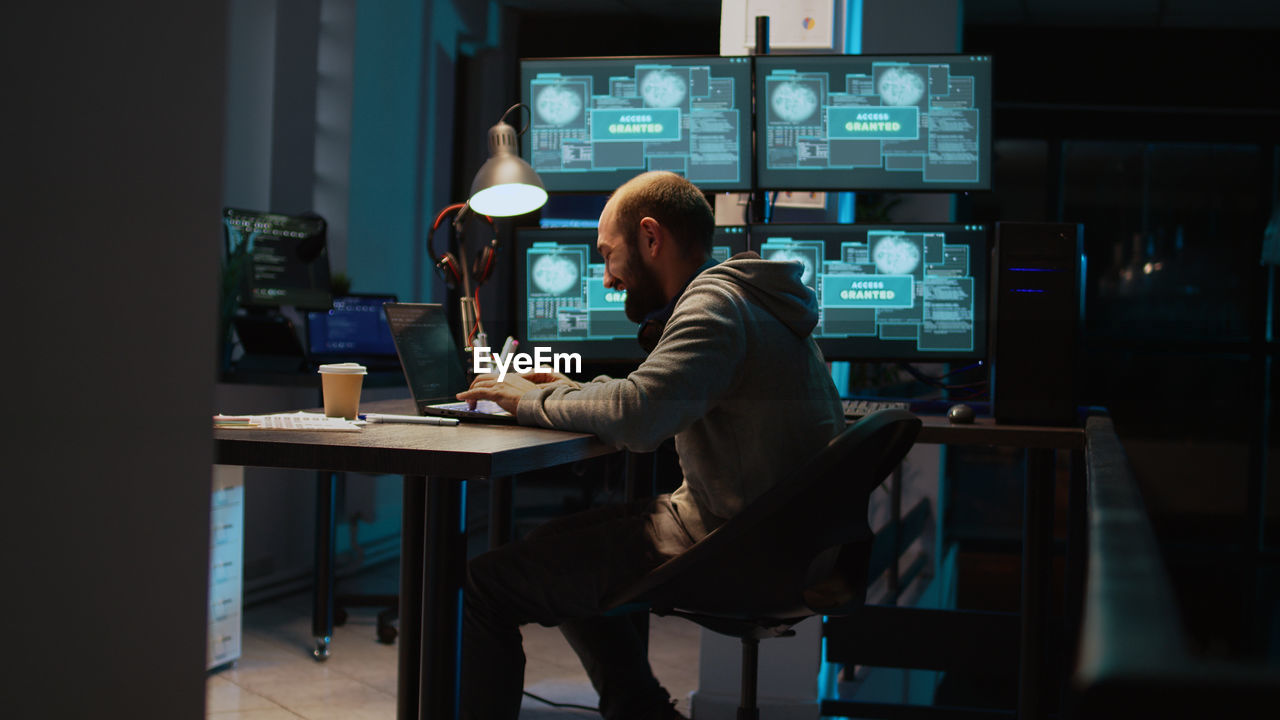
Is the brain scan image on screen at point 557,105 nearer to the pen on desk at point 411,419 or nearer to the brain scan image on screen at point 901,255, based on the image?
the brain scan image on screen at point 901,255

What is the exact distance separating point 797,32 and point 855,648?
1.59 m

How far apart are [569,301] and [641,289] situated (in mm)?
724

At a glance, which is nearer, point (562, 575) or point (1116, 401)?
point (562, 575)

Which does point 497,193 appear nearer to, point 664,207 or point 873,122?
point 664,207

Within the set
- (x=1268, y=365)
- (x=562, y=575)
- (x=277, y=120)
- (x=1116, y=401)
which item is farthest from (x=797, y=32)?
(x=1116, y=401)

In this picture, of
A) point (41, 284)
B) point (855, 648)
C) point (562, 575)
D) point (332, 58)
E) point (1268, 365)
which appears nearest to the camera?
point (41, 284)

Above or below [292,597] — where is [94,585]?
above

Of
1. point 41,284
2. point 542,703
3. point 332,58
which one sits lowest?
point 542,703

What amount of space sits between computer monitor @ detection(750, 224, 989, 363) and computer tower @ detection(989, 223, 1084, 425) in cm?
23

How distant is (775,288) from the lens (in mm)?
1636

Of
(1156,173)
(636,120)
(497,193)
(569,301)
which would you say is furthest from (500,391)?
(1156,173)

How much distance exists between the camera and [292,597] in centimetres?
364

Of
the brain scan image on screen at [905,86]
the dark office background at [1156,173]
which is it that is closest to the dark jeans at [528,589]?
the brain scan image on screen at [905,86]

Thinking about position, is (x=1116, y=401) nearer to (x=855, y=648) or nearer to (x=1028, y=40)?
(x=1028, y=40)
